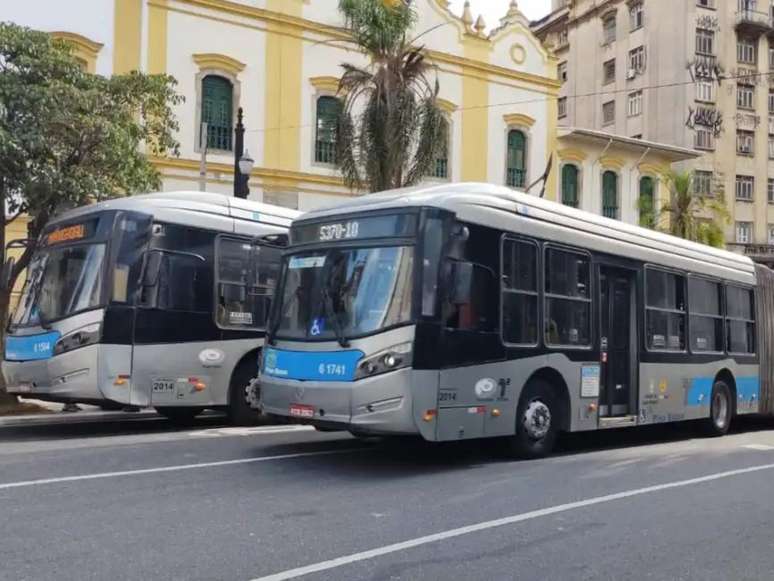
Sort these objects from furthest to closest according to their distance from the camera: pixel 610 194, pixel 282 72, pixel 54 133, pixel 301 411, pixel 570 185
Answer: pixel 610 194, pixel 570 185, pixel 282 72, pixel 54 133, pixel 301 411

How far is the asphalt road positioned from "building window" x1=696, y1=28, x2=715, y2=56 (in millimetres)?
45436

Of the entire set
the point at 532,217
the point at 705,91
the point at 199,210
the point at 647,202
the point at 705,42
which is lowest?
the point at 532,217

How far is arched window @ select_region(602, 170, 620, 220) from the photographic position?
1383 inches

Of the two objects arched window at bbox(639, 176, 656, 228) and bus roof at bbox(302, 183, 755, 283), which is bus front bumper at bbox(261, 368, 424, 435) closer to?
bus roof at bbox(302, 183, 755, 283)

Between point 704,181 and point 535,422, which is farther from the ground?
point 704,181

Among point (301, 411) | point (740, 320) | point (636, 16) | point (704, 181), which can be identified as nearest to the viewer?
point (301, 411)

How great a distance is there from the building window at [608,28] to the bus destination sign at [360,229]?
5059cm

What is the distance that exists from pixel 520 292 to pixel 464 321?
1073 mm

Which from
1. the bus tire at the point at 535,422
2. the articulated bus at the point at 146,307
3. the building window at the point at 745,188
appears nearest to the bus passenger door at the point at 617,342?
the bus tire at the point at 535,422

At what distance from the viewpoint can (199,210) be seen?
43.8ft

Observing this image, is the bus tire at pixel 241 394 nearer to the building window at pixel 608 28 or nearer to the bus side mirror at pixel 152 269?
the bus side mirror at pixel 152 269

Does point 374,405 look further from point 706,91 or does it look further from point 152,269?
point 706,91

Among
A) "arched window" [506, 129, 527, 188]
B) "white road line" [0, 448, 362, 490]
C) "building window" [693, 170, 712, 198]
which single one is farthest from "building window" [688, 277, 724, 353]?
"building window" [693, 170, 712, 198]

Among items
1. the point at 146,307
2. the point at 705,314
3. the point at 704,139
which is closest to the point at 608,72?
the point at 704,139
